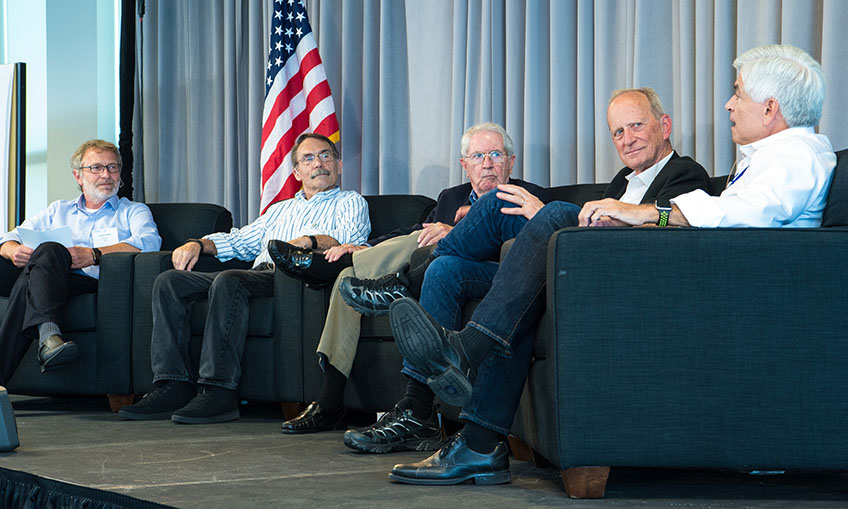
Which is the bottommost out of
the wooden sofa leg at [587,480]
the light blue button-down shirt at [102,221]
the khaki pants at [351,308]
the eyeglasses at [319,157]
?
the wooden sofa leg at [587,480]

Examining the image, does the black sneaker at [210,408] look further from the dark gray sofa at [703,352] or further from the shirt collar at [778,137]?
the shirt collar at [778,137]

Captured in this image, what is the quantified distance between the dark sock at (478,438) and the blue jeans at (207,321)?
138cm

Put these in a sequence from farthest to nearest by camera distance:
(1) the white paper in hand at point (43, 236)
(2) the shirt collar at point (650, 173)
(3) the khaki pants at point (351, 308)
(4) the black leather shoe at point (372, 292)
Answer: (1) the white paper in hand at point (43, 236) < (3) the khaki pants at point (351, 308) < (2) the shirt collar at point (650, 173) < (4) the black leather shoe at point (372, 292)

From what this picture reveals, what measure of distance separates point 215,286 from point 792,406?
2000mm

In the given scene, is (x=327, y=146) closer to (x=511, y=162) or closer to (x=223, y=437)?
(x=511, y=162)

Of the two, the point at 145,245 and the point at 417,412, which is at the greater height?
the point at 145,245

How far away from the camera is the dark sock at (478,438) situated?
193cm

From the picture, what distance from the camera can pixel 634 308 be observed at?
1.74 m

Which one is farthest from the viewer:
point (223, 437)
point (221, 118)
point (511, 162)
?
point (221, 118)

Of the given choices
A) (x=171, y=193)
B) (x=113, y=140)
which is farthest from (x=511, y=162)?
(x=113, y=140)

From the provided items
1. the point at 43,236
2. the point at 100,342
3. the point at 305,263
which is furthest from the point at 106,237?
the point at 305,263

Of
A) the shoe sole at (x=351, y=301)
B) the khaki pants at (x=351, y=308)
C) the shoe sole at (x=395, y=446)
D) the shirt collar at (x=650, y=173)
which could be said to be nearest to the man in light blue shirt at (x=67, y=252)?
the khaki pants at (x=351, y=308)

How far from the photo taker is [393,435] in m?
2.35

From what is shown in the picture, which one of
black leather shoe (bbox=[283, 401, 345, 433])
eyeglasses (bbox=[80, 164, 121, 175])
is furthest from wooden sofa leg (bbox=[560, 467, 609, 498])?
eyeglasses (bbox=[80, 164, 121, 175])
